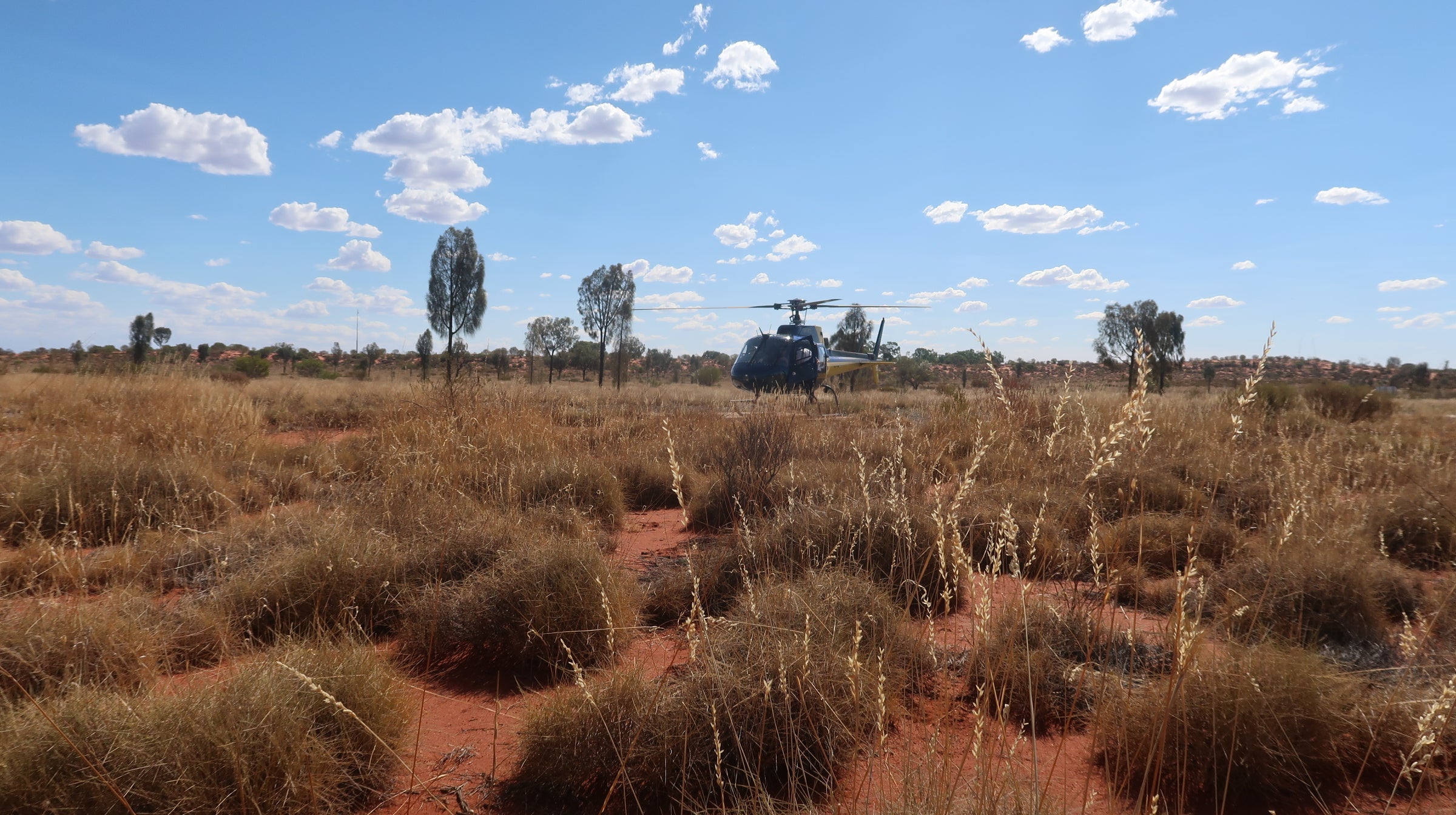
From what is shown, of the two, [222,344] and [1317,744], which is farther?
[222,344]

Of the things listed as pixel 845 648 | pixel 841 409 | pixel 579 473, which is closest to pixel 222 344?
pixel 841 409

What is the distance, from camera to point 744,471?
616 cm

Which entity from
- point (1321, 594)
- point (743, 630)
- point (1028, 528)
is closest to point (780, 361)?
point (1028, 528)

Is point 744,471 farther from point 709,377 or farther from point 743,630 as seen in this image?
point 709,377

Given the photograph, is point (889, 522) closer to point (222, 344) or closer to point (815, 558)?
point (815, 558)

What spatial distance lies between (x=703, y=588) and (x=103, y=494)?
4875 mm

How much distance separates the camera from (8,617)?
112 inches

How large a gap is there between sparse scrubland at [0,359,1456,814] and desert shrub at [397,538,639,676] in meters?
0.02

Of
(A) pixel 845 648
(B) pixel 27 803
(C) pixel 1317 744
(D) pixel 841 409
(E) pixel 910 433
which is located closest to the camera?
(B) pixel 27 803

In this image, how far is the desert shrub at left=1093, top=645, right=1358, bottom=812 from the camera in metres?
2.30

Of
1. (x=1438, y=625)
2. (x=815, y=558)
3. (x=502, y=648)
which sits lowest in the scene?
(x=502, y=648)

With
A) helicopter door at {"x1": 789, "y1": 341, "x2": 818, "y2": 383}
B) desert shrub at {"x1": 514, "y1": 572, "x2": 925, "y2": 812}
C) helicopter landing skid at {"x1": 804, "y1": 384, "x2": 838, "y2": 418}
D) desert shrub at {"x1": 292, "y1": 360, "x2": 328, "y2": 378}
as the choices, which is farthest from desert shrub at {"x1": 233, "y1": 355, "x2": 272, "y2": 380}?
desert shrub at {"x1": 514, "y1": 572, "x2": 925, "y2": 812}

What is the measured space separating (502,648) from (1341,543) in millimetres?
4828

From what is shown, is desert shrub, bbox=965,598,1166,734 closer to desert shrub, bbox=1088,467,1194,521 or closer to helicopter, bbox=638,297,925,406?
desert shrub, bbox=1088,467,1194,521
